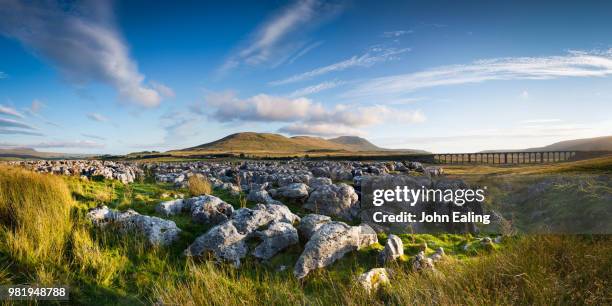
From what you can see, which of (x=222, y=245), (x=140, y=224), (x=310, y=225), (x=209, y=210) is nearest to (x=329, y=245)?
(x=310, y=225)

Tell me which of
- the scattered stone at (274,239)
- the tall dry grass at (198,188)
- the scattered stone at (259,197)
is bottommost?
the scattered stone at (274,239)

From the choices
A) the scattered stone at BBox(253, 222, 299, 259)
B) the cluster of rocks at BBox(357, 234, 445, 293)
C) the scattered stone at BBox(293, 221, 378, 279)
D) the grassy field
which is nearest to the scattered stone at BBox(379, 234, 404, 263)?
the cluster of rocks at BBox(357, 234, 445, 293)

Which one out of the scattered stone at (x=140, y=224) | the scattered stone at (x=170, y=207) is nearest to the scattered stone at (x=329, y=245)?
the scattered stone at (x=140, y=224)

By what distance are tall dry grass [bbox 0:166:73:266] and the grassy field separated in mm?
25

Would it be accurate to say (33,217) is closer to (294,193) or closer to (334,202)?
(294,193)

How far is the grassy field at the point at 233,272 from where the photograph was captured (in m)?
5.32

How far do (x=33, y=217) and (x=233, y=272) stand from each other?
5071 mm

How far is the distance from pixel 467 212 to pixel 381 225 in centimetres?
508

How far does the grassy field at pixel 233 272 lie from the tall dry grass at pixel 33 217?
0.08 ft

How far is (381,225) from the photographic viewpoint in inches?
460

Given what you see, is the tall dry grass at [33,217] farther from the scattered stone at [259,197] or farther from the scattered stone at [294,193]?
the scattered stone at [294,193]

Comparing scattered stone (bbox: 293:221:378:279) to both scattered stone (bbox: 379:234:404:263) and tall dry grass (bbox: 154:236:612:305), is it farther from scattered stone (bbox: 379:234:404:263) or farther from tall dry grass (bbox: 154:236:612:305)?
scattered stone (bbox: 379:234:404:263)

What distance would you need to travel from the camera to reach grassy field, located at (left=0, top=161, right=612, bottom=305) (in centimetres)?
532

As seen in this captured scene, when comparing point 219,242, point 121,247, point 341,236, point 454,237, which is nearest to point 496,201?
point 454,237
